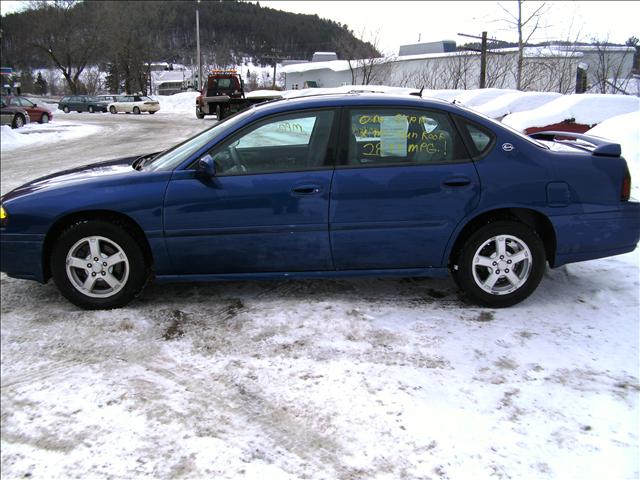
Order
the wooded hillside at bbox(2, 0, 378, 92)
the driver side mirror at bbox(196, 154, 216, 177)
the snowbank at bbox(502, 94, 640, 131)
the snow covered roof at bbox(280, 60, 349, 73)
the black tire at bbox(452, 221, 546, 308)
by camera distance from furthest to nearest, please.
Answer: the wooded hillside at bbox(2, 0, 378, 92) → the snow covered roof at bbox(280, 60, 349, 73) → the snowbank at bbox(502, 94, 640, 131) → the black tire at bbox(452, 221, 546, 308) → the driver side mirror at bbox(196, 154, 216, 177)

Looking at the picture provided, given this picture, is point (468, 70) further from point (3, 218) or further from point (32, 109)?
point (3, 218)

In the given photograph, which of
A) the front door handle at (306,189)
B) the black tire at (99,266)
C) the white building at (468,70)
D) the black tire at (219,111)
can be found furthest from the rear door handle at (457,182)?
the black tire at (219,111)

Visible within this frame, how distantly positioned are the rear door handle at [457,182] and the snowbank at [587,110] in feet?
21.0

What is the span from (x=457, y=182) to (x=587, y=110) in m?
7.52

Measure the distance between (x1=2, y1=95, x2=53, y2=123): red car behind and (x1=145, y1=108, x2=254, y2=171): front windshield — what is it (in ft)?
78.1

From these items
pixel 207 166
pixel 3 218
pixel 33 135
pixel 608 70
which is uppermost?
pixel 608 70

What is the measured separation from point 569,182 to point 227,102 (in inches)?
918

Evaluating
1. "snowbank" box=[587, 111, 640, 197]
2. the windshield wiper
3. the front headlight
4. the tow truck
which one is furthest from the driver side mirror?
the tow truck

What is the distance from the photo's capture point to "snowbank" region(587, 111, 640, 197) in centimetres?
719

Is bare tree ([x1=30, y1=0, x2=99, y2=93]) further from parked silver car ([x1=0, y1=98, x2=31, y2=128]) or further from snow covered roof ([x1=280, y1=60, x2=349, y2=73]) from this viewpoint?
parked silver car ([x1=0, y1=98, x2=31, y2=128])

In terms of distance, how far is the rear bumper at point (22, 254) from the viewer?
3.70 metres

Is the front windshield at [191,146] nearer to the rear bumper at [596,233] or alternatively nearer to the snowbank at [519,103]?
the rear bumper at [596,233]

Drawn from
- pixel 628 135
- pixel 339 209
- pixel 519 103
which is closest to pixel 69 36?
A: pixel 519 103

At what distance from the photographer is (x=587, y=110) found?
32.2ft
